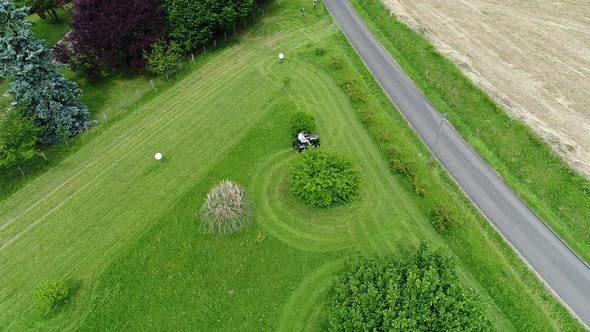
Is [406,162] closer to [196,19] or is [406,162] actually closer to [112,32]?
[196,19]

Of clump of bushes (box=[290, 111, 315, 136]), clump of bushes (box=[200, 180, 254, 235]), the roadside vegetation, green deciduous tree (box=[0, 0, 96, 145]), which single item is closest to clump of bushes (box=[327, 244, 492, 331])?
clump of bushes (box=[200, 180, 254, 235])

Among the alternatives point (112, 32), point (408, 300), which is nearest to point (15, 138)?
point (112, 32)

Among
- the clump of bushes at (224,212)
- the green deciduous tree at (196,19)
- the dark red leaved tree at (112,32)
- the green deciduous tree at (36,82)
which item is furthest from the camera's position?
the green deciduous tree at (196,19)

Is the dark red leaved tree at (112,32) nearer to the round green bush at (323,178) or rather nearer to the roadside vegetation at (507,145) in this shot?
the round green bush at (323,178)

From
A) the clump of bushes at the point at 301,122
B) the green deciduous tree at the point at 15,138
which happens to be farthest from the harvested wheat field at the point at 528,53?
the green deciduous tree at the point at 15,138

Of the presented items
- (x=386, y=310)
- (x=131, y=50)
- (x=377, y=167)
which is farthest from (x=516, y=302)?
(x=131, y=50)
